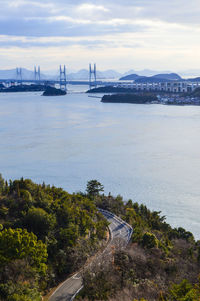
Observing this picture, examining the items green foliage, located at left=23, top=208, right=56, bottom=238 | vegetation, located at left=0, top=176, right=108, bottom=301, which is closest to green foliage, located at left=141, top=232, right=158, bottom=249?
vegetation, located at left=0, top=176, right=108, bottom=301

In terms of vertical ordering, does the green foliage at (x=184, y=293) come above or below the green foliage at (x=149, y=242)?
above

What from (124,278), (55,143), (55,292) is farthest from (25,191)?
(55,143)

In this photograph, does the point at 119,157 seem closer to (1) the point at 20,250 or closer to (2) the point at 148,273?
(2) the point at 148,273

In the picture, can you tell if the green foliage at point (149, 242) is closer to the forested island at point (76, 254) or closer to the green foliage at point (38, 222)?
the forested island at point (76, 254)

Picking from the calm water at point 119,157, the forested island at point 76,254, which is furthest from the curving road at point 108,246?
the calm water at point 119,157

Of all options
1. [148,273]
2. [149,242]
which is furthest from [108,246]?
[148,273]

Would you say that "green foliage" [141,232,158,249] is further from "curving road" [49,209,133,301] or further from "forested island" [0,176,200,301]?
"curving road" [49,209,133,301]

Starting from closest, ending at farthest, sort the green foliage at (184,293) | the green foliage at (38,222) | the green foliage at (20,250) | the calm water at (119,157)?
the green foliage at (184,293) → the green foliage at (20,250) → the green foliage at (38,222) → the calm water at (119,157)
